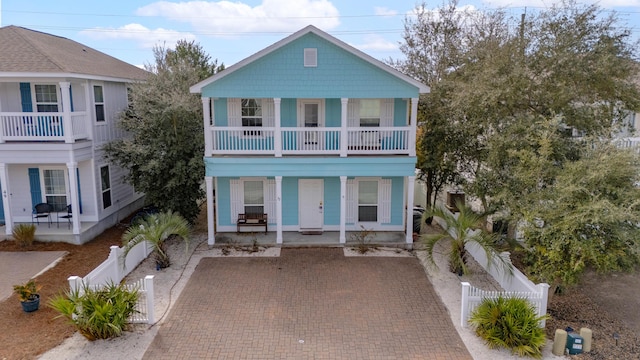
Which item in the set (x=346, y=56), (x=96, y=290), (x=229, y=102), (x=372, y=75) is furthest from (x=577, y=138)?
(x=96, y=290)

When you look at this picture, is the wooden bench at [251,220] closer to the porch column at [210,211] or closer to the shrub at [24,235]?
the porch column at [210,211]

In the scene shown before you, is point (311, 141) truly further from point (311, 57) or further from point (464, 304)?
point (464, 304)

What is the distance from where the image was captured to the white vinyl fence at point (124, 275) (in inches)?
400

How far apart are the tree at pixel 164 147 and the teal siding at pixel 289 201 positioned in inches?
125

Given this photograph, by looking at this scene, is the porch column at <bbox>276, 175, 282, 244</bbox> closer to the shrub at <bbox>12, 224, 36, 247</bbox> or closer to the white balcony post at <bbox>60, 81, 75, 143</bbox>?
the white balcony post at <bbox>60, 81, 75, 143</bbox>

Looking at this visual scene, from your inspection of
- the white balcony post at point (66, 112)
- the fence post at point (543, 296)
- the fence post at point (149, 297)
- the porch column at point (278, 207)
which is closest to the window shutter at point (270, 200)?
the porch column at point (278, 207)

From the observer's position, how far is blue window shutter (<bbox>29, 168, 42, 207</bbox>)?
1652 centimetres

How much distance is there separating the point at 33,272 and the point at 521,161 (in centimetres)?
1424

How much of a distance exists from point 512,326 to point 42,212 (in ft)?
52.8

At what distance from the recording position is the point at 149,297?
10.2 m

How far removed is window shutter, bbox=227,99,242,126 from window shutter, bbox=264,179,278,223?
2523mm

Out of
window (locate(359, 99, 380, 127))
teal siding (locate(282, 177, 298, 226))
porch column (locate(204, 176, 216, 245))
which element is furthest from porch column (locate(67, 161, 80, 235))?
window (locate(359, 99, 380, 127))

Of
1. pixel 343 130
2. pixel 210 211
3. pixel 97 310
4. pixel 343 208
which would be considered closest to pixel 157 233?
pixel 210 211

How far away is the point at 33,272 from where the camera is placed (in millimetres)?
13195
